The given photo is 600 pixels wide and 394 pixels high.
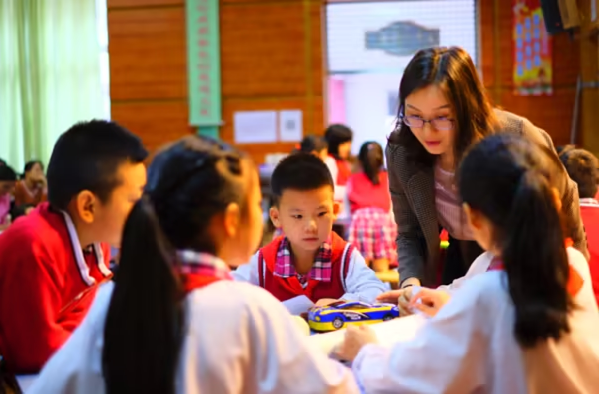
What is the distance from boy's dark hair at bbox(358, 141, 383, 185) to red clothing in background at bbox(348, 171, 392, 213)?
41mm

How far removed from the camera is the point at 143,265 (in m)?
0.99

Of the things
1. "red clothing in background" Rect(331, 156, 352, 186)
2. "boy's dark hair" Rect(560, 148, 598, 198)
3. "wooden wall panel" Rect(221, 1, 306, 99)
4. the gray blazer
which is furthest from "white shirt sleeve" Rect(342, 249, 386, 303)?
"wooden wall panel" Rect(221, 1, 306, 99)

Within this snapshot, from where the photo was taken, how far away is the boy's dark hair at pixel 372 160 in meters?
5.14

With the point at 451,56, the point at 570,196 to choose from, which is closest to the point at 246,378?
the point at 570,196

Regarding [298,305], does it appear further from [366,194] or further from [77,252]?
[366,194]

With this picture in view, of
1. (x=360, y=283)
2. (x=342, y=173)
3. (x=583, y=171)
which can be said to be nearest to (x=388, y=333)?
(x=360, y=283)

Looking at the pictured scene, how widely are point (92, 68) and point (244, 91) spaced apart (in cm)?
164

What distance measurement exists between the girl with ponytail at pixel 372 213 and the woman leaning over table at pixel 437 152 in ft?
9.19

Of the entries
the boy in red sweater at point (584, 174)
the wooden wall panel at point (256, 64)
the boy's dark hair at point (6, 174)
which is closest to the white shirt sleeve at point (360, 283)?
the boy in red sweater at point (584, 174)

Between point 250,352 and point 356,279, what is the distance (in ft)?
3.24

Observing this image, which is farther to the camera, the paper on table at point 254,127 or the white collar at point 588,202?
the paper on table at point 254,127

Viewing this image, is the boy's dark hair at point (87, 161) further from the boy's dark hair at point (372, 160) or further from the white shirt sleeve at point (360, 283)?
the boy's dark hair at point (372, 160)

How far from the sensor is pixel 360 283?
195 cm

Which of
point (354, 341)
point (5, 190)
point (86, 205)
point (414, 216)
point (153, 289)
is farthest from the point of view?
point (5, 190)
